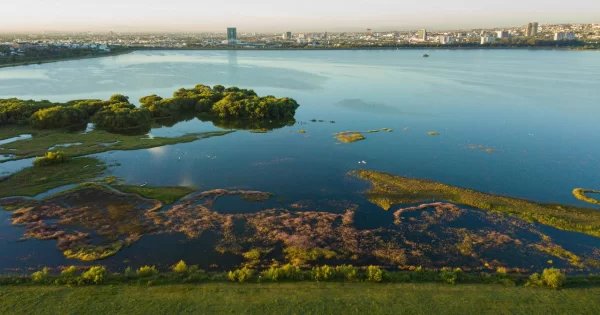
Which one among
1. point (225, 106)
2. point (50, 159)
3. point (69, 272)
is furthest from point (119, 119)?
point (69, 272)

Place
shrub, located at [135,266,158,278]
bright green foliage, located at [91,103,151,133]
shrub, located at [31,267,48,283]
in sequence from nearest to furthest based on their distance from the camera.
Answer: shrub, located at [31,267,48,283]
shrub, located at [135,266,158,278]
bright green foliage, located at [91,103,151,133]

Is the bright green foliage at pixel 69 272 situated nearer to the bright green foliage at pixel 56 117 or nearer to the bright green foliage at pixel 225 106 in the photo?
the bright green foliage at pixel 56 117

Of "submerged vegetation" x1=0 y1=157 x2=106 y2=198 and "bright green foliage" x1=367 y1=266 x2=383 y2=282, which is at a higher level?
"submerged vegetation" x1=0 y1=157 x2=106 y2=198

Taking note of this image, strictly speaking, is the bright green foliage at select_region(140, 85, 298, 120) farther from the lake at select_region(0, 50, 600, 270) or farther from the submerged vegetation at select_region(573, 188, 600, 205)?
the submerged vegetation at select_region(573, 188, 600, 205)

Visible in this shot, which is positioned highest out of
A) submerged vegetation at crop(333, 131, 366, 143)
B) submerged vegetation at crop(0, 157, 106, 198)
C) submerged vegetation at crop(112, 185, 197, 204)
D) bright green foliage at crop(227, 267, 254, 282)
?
submerged vegetation at crop(333, 131, 366, 143)

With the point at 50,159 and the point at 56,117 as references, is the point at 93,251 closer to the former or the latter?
the point at 50,159

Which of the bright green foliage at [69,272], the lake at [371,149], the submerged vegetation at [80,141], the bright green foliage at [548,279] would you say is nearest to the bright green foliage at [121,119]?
the submerged vegetation at [80,141]

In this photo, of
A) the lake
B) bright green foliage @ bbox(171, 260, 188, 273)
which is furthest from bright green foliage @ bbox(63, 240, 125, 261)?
bright green foliage @ bbox(171, 260, 188, 273)
